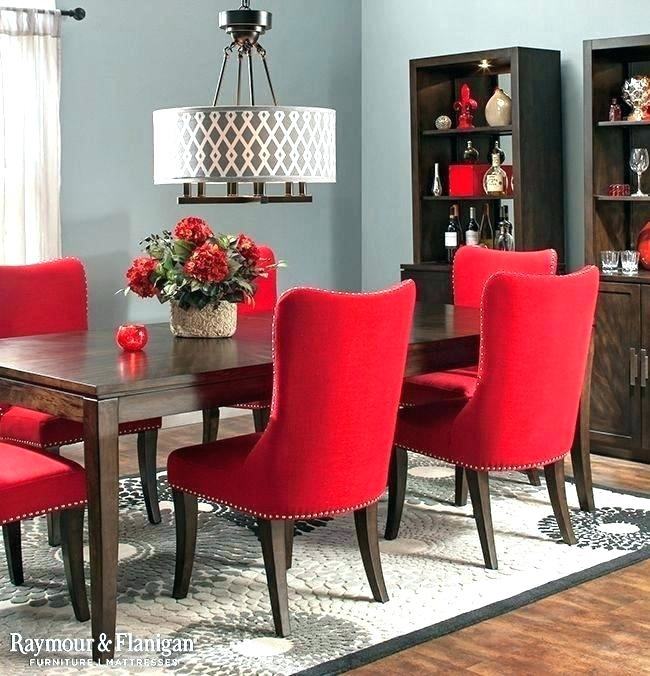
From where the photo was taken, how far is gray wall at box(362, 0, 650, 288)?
584 cm

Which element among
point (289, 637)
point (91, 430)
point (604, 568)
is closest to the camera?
point (91, 430)

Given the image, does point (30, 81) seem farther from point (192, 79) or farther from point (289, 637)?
point (289, 637)

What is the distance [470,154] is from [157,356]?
2.98 m

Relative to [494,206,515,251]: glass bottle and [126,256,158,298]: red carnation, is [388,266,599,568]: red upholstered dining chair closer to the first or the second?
[126,256,158,298]: red carnation

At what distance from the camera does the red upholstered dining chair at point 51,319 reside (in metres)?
4.10

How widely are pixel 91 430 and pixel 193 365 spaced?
0.43 meters

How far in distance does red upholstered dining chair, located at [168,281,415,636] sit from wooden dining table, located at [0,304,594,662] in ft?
0.23

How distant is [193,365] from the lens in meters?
3.40

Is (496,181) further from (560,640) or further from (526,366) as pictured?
(560,640)

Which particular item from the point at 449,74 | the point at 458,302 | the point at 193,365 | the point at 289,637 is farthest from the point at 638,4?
the point at 289,637

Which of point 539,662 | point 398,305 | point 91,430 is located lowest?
point 539,662

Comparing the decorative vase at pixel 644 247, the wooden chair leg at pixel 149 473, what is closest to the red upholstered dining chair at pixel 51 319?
the wooden chair leg at pixel 149 473

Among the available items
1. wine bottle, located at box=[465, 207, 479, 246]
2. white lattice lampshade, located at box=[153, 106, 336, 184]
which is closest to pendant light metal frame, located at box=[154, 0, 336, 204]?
white lattice lampshade, located at box=[153, 106, 336, 184]

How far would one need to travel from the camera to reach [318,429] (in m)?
3.21
